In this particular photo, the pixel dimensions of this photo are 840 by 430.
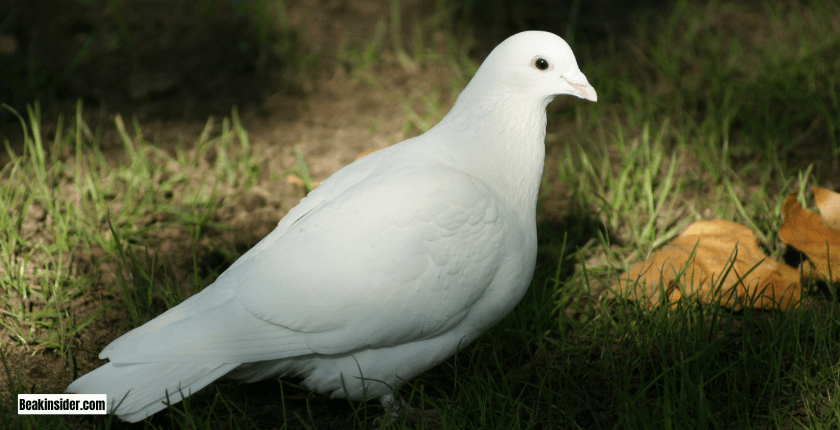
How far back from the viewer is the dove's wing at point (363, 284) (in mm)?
1849

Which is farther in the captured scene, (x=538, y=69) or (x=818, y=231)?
(x=818, y=231)

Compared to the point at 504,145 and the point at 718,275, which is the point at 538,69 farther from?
the point at 718,275

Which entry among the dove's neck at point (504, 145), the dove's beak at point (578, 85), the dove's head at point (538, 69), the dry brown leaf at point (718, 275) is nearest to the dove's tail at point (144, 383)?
the dove's neck at point (504, 145)

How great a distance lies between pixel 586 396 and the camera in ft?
6.84

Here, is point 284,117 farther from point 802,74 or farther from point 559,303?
point 802,74

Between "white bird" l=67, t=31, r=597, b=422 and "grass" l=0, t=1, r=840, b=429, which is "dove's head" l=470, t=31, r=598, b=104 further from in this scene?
"grass" l=0, t=1, r=840, b=429

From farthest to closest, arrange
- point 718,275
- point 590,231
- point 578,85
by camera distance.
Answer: point 590,231, point 718,275, point 578,85

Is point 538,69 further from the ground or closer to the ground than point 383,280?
further from the ground

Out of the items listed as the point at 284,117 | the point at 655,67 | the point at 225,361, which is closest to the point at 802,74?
the point at 655,67

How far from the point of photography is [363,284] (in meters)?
1.84

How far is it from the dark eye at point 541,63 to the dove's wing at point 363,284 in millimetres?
420

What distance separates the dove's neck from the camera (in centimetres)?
206

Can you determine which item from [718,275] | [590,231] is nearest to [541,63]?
[718,275]

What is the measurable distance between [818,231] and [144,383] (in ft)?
7.10
